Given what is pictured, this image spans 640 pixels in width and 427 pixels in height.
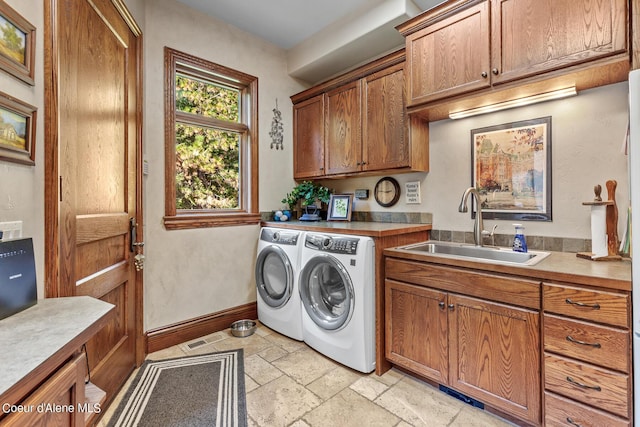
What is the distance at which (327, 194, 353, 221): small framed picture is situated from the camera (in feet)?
9.70

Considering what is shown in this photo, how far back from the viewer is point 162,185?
2393 millimetres

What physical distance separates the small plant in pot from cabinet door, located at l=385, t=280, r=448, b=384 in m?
1.31

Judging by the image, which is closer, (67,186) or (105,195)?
(67,186)

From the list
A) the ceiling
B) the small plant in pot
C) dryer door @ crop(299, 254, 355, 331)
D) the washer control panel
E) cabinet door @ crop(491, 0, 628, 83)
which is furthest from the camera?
the small plant in pot

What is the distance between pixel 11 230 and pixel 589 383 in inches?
92.2

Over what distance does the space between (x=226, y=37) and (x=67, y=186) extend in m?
2.07

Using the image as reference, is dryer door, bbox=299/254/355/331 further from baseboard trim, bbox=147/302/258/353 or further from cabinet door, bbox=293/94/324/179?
cabinet door, bbox=293/94/324/179

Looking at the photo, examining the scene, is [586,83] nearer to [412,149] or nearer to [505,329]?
[412,149]

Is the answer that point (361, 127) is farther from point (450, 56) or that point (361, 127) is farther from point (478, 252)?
point (478, 252)

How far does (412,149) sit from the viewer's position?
7.54 feet

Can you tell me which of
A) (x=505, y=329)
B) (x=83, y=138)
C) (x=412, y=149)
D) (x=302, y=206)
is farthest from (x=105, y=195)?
(x=505, y=329)

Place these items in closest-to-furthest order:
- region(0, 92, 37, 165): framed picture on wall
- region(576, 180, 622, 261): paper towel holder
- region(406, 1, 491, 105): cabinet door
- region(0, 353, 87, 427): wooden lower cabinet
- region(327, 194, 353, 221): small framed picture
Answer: region(0, 353, 87, 427): wooden lower cabinet
region(0, 92, 37, 165): framed picture on wall
region(576, 180, 622, 261): paper towel holder
region(406, 1, 491, 105): cabinet door
region(327, 194, 353, 221): small framed picture

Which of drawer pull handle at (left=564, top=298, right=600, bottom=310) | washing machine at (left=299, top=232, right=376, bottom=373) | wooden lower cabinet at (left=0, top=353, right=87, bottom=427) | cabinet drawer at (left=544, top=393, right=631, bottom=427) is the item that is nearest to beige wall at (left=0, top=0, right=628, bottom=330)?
wooden lower cabinet at (left=0, top=353, right=87, bottom=427)

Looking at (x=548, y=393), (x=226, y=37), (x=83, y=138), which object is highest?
(x=226, y=37)
